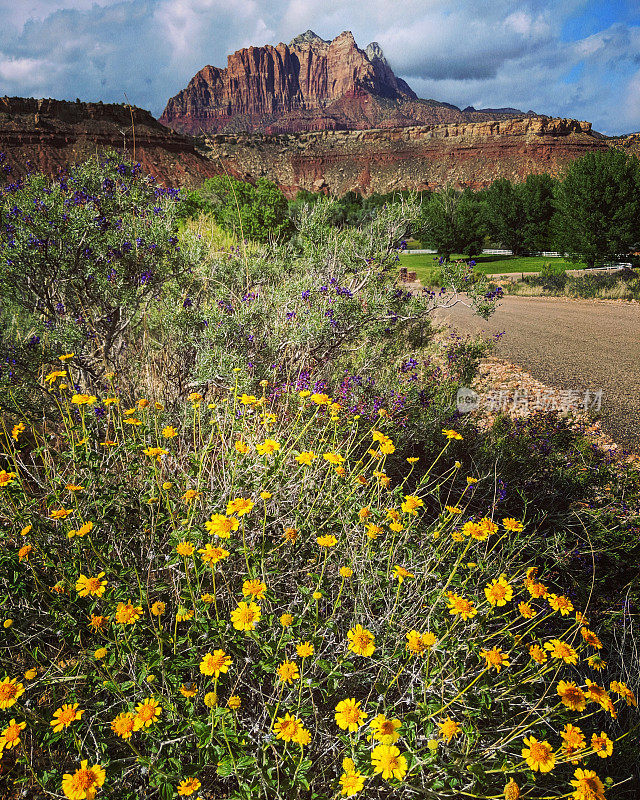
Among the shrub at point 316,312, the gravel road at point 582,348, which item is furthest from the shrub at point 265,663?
the gravel road at point 582,348

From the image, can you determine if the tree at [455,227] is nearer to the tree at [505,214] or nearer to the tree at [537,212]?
the tree at [505,214]

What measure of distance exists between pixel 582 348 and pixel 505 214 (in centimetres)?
3145

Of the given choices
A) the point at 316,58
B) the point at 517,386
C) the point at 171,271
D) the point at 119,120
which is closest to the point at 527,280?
the point at 517,386

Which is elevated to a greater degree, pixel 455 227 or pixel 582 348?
pixel 455 227

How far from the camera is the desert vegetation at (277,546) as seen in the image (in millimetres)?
1230

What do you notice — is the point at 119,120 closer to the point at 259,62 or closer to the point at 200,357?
the point at 200,357

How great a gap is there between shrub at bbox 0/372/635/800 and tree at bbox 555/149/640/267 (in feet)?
96.3

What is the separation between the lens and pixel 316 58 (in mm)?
175625

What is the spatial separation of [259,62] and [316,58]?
2760 cm

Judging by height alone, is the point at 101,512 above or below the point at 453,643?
above

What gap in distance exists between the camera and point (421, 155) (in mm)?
78875

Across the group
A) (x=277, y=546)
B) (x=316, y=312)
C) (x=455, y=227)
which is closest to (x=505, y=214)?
(x=455, y=227)

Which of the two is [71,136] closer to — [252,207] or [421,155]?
[252,207]

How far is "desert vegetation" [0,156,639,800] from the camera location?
4.04ft
